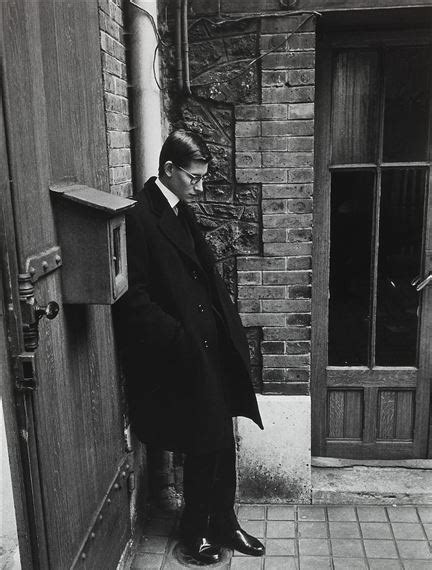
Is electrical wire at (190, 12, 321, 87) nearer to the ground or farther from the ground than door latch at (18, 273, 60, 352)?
farther from the ground

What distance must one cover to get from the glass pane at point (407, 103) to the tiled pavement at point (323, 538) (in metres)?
2.05

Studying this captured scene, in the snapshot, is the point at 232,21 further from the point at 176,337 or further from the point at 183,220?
the point at 176,337

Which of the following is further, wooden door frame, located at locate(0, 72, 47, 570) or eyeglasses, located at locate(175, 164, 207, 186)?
eyeglasses, located at locate(175, 164, 207, 186)

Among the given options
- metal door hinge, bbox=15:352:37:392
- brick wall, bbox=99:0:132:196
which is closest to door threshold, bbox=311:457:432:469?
brick wall, bbox=99:0:132:196

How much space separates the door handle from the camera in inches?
148

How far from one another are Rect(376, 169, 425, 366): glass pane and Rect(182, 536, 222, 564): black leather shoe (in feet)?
4.77

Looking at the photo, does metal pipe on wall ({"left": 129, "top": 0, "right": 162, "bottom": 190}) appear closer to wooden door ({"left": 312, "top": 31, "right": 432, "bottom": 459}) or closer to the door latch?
wooden door ({"left": 312, "top": 31, "right": 432, "bottom": 459})

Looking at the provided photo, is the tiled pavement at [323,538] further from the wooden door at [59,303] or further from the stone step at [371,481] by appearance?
the wooden door at [59,303]

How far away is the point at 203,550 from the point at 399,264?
1.94 metres

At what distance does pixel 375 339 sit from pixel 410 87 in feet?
4.79

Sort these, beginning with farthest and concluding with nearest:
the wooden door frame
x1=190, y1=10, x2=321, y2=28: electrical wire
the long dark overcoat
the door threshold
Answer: the door threshold → x1=190, y1=10, x2=321, y2=28: electrical wire → the long dark overcoat → the wooden door frame

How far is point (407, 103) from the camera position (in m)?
3.59

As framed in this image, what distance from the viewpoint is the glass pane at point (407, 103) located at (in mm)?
3539

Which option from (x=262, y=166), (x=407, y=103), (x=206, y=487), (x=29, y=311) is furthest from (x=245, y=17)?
(x=206, y=487)
